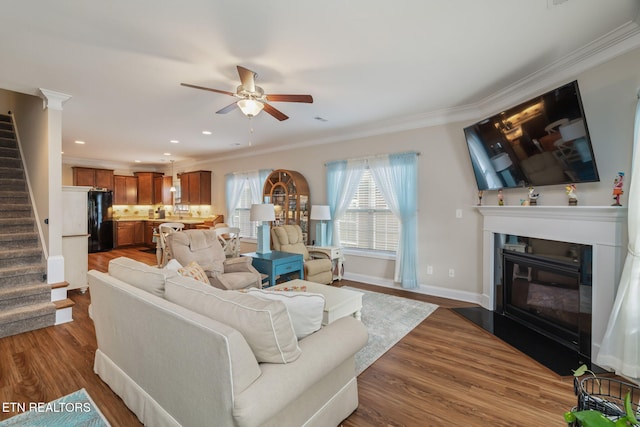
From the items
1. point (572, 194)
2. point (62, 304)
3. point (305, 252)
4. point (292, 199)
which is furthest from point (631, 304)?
point (62, 304)

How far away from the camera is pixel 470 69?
2896 mm

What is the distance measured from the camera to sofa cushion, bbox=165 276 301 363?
53.2 inches

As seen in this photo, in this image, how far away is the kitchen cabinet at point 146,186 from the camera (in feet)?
30.3

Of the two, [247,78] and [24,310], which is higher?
[247,78]

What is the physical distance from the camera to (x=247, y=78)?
2.61 meters

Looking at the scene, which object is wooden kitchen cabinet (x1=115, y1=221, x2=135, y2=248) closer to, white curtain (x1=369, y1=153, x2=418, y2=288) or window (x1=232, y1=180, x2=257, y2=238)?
window (x1=232, y1=180, x2=257, y2=238)

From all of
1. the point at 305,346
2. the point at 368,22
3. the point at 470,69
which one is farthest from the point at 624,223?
the point at 305,346

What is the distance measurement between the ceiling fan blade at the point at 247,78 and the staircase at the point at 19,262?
329 cm

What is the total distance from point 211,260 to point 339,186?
8.45 feet

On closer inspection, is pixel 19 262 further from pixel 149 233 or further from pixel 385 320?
pixel 149 233

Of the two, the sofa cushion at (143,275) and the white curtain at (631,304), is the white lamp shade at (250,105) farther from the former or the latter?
the white curtain at (631,304)

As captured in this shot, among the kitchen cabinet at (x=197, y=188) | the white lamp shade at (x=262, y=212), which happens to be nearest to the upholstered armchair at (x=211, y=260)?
the white lamp shade at (x=262, y=212)

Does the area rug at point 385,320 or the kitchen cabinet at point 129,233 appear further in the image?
the kitchen cabinet at point 129,233

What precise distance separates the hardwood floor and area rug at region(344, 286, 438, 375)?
0.33 feet
